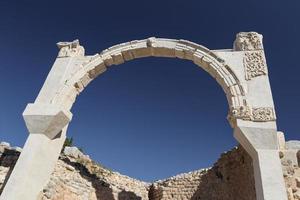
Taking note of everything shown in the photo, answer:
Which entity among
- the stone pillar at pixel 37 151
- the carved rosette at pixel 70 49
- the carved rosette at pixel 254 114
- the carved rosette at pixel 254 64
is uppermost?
the carved rosette at pixel 70 49

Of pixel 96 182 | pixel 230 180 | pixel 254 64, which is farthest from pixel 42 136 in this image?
pixel 230 180

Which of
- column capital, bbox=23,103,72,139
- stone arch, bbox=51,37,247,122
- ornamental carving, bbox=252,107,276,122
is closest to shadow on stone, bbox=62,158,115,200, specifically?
column capital, bbox=23,103,72,139

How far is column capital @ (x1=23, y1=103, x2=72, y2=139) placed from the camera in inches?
269

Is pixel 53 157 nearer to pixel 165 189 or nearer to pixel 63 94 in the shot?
pixel 63 94

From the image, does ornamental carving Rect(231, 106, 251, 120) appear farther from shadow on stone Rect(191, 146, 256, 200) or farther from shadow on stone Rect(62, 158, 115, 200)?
shadow on stone Rect(62, 158, 115, 200)

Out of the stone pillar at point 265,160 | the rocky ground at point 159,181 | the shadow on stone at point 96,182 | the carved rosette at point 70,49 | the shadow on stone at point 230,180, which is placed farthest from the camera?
the shadow on stone at point 96,182

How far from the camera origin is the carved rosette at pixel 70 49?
829cm

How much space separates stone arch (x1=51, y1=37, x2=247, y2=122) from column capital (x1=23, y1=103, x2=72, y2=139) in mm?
369

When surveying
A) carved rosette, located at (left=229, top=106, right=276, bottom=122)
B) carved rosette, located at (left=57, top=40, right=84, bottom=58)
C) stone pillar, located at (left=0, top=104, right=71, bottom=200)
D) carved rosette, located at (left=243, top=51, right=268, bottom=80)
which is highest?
carved rosette, located at (left=57, top=40, right=84, bottom=58)

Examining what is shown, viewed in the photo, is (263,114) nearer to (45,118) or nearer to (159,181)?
(45,118)

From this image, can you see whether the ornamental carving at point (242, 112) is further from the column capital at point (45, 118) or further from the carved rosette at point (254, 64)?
the column capital at point (45, 118)

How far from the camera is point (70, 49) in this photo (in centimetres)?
840

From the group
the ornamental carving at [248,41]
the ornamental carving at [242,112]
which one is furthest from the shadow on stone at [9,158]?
the ornamental carving at [248,41]

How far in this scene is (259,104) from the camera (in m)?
6.40
